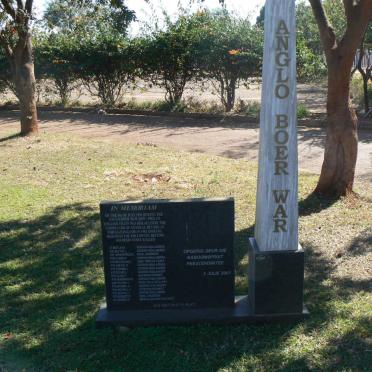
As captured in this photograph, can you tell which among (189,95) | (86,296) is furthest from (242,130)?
(86,296)

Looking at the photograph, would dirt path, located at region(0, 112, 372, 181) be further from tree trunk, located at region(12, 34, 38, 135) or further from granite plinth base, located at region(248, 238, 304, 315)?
granite plinth base, located at region(248, 238, 304, 315)

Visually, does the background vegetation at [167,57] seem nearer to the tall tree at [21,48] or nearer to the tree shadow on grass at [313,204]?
the tall tree at [21,48]

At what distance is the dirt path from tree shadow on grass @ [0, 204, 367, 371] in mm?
5512

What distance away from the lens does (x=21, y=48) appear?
1325 centimetres

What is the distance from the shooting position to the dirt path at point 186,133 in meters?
11.8

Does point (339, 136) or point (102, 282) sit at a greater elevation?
point (339, 136)

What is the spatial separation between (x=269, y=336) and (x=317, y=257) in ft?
6.21

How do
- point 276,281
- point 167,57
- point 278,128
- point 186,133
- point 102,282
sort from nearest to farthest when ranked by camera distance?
point 278,128, point 276,281, point 102,282, point 186,133, point 167,57

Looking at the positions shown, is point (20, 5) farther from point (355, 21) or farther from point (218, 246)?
point (218, 246)

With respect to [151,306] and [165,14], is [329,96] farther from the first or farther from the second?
[165,14]

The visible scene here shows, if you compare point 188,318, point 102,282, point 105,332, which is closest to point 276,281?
→ point 188,318

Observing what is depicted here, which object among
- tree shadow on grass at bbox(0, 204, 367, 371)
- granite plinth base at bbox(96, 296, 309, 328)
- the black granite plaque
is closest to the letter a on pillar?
the black granite plaque

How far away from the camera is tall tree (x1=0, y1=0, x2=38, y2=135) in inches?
485

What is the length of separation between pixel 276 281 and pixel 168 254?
2.88 feet
